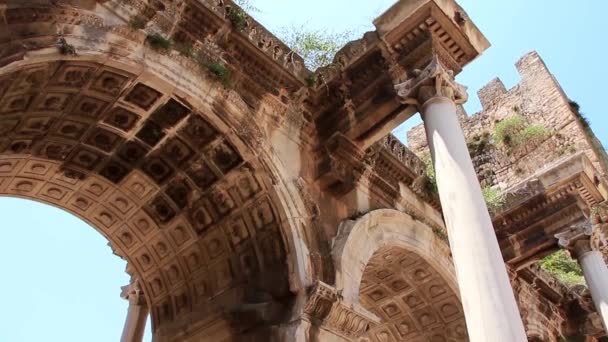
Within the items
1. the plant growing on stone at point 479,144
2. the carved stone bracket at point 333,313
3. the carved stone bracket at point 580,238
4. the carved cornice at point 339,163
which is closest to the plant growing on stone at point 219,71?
the carved cornice at point 339,163

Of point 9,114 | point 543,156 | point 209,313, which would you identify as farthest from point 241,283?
point 543,156

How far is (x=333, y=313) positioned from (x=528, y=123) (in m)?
25.4

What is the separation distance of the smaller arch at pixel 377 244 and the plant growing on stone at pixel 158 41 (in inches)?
131

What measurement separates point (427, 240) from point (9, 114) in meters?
6.59

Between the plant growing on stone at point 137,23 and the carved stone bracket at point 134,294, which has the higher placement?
the plant growing on stone at point 137,23

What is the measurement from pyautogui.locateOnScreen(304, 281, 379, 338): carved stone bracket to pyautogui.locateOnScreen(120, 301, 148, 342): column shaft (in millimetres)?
4891

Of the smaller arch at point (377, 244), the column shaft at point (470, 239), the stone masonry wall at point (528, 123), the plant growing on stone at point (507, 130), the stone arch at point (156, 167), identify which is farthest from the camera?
the plant growing on stone at point (507, 130)

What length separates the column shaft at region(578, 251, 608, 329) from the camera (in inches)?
416

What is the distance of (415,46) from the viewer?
7867mm

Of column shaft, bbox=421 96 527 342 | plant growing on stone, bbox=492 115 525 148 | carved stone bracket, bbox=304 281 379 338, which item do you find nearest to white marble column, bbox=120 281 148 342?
carved stone bracket, bbox=304 281 379 338

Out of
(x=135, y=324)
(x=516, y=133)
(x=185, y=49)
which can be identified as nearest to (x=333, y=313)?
(x=185, y=49)

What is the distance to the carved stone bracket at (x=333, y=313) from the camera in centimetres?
685

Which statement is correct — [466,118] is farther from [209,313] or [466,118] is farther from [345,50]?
[209,313]

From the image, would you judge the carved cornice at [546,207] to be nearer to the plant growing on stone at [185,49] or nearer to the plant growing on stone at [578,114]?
the plant growing on stone at [185,49]
